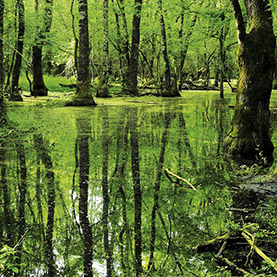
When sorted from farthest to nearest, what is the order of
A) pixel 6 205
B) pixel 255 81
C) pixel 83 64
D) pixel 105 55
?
pixel 105 55
pixel 83 64
pixel 255 81
pixel 6 205

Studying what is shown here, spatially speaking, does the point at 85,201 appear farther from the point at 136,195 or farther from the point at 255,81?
the point at 255,81

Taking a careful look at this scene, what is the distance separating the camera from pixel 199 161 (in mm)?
6305

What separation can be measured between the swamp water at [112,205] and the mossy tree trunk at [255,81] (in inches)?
25.4

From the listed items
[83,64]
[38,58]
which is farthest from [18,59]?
[38,58]

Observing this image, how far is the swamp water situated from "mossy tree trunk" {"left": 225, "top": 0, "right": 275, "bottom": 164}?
64cm

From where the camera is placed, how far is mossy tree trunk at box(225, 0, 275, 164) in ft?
20.7

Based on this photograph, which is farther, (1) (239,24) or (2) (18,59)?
(2) (18,59)

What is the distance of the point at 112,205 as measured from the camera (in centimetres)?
417

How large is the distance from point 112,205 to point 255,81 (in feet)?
11.5

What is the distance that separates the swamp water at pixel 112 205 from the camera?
2.89 metres

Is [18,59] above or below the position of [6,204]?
above

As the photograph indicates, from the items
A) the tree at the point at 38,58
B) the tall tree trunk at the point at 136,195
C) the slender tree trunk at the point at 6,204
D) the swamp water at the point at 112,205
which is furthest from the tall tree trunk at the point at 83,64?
the slender tree trunk at the point at 6,204

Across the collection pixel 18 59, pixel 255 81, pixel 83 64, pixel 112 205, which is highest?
pixel 18 59

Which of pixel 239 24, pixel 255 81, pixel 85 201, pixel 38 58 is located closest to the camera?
pixel 85 201
